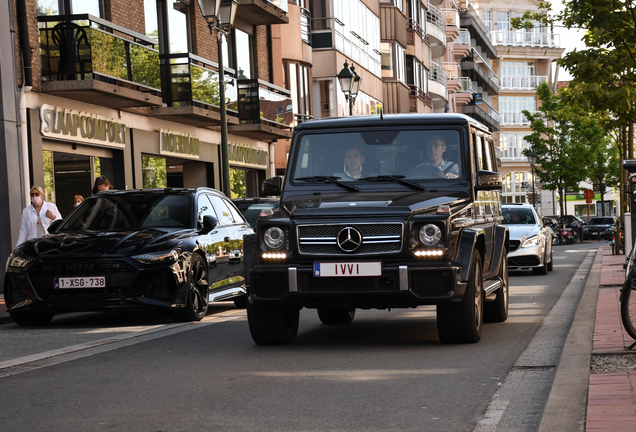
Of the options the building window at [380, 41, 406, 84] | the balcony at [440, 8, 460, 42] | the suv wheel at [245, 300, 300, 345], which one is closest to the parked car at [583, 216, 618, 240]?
the balcony at [440, 8, 460, 42]

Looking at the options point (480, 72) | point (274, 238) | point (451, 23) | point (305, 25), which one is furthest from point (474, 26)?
point (274, 238)

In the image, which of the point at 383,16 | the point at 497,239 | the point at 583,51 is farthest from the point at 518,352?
the point at 383,16

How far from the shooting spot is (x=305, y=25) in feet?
123

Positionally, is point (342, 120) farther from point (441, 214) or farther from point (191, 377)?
point (191, 377)

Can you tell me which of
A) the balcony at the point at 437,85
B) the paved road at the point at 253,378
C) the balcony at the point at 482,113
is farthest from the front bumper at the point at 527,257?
the balcony at the point at 482,113

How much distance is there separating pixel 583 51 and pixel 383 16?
32084mm

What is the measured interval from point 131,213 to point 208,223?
0.98 meters

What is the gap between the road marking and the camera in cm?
860

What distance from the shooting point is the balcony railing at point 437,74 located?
2435 inches

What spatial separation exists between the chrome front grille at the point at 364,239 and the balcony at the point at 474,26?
78.1 m

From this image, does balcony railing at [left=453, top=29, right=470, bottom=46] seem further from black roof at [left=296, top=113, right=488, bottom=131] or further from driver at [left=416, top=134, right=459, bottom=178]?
driver at [left=416, top=134, right=459, bottom=178]

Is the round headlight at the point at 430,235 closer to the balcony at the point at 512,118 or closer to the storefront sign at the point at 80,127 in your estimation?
the storefront sign at the point at 80,127

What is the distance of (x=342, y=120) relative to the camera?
10188 millimetres

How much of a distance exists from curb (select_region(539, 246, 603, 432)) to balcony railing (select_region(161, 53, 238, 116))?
16.7 m
